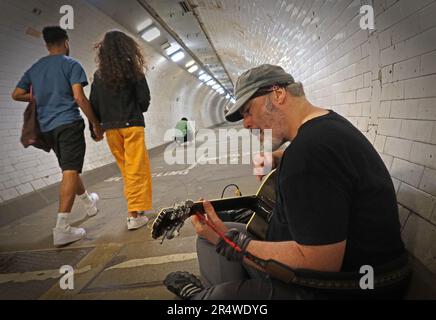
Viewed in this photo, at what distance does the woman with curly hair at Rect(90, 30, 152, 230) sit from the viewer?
3.41m

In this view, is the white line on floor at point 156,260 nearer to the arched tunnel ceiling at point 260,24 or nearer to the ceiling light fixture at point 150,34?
the arched tunnel ceiling at point 260,24

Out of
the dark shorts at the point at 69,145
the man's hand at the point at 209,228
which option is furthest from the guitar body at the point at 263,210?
the dark shorts at the point at 69,145

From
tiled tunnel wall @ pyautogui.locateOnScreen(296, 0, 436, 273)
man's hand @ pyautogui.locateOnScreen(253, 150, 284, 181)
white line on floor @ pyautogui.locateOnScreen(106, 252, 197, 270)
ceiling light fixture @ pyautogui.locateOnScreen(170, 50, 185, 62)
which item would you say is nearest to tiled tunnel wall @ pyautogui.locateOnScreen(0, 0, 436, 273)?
tiled tunnel wall @ pyautogui.locateOnScreen(296, 0, 436, 273)

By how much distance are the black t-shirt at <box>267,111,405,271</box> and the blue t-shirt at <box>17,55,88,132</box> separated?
303cm

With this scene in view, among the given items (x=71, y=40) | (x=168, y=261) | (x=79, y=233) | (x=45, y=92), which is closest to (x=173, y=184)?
(x=79, y=233)

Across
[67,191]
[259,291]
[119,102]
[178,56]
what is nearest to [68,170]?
[67,191]

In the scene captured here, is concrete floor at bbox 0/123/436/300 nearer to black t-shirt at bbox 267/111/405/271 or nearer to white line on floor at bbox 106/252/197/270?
white line on floor at bbox 106/252/197/270

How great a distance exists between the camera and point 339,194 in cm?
115

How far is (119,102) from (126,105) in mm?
85

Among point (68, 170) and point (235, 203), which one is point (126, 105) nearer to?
point (68, 170)

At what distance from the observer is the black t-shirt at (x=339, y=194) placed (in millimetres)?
1146

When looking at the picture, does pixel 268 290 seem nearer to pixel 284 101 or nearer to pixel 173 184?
pixel 284 101

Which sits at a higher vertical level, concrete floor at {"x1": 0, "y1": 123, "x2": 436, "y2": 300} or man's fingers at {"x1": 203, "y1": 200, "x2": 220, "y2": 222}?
man's fingers at {"x1": 203, "y1": 200, "x2": 220, "y2": 222}

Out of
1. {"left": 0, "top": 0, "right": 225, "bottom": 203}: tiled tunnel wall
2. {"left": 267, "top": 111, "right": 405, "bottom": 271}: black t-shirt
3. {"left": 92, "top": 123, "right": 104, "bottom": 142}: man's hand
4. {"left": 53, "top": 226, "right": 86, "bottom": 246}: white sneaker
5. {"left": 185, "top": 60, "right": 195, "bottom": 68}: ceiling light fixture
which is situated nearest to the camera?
{"left": 267, "top": 111, "right": 405, "bottom": 271}: black t-shirt
